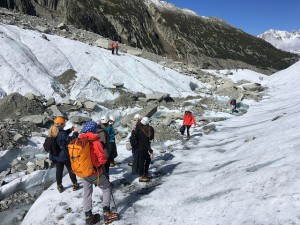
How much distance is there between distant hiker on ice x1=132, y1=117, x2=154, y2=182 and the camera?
10.3m

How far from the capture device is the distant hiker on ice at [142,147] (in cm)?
1028

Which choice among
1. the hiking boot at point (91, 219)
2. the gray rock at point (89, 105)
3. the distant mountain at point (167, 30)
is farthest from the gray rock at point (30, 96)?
the distant mountain at point (167, 30)

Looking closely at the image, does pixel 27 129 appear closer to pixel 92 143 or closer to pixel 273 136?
pixel 92 143

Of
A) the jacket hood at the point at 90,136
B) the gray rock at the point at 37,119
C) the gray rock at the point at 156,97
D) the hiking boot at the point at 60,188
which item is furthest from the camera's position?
the gray rock at the point at 156,97

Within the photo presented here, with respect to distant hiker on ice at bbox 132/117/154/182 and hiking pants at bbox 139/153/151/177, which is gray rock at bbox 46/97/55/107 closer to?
distant hiker on ice at bbox 132/117/154/182

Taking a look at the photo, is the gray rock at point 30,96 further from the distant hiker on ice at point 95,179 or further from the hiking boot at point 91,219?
the hiking boot at point 91,219

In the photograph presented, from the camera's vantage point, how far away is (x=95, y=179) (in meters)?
7.41

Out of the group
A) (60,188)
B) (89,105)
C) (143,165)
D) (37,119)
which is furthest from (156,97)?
(60,188)

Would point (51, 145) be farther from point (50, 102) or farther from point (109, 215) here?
point (50, 102)

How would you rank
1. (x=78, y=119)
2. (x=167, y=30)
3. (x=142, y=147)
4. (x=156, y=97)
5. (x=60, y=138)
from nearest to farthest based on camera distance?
(x=60, y=138) < (x=142, y=147) < (x=78, y=119) < (x=156, y=97) < (x=167, y=30)

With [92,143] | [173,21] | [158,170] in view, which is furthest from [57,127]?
[173,21]

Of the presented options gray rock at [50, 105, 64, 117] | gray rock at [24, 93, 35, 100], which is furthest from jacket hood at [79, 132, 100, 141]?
gray rock at [24, 93, 35, 100]

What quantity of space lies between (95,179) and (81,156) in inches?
30.1

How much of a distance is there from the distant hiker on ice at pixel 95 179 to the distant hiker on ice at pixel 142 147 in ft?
9.18
